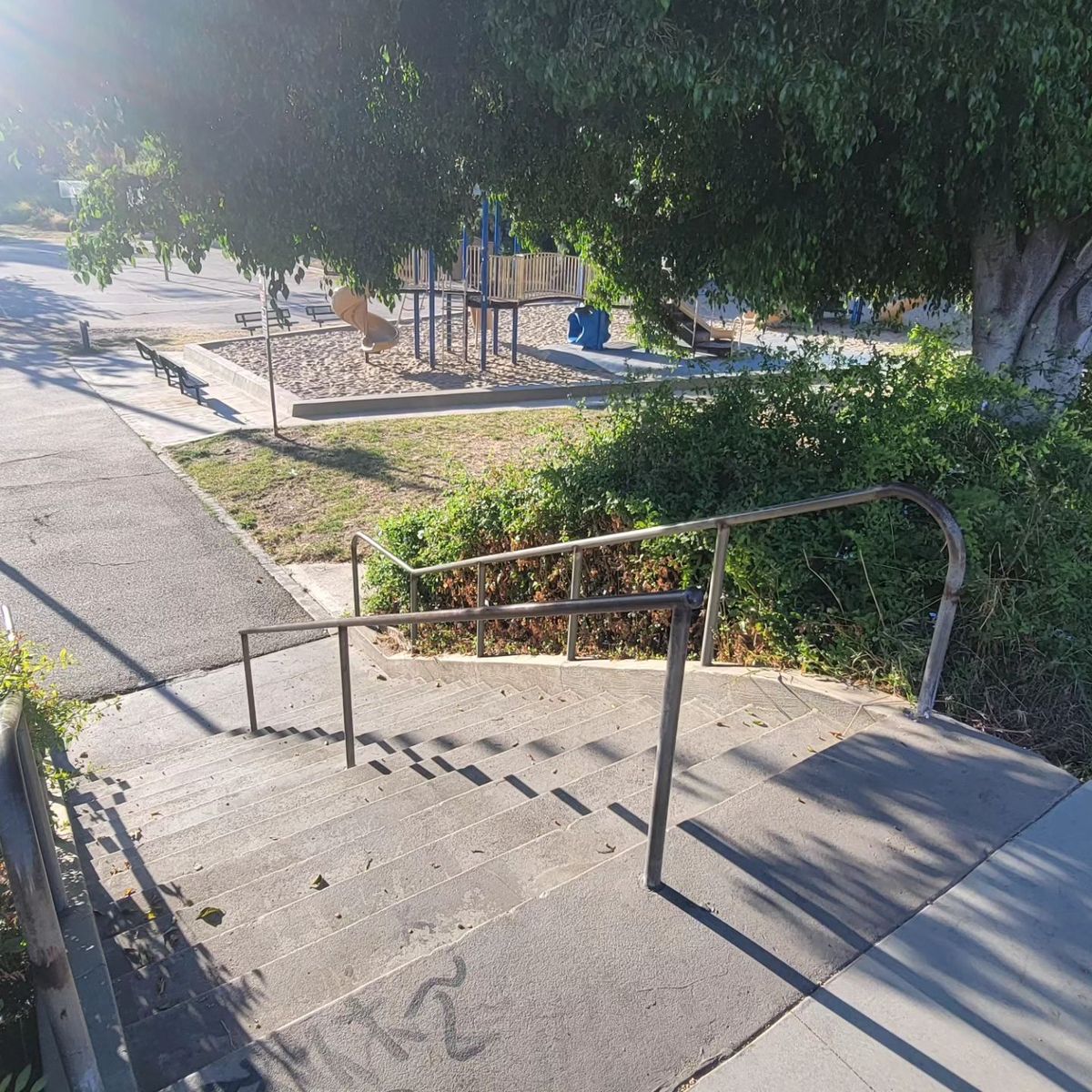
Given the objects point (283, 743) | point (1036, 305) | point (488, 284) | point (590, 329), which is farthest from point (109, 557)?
point (590, 329)

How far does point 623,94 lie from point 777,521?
2592 millimetres

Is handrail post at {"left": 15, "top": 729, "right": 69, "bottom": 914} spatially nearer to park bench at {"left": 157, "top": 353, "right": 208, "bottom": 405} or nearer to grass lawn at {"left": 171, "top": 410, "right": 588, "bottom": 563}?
grass lawn at {"left": 171, "top": 410, "right": 588, "bottom": 563}

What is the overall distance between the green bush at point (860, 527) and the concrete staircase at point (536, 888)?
1.31ft

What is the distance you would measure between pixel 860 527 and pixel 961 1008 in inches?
102

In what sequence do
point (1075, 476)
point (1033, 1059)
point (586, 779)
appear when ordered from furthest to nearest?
point (1075, 476) < point (586, 779) < point (1033, 1059)

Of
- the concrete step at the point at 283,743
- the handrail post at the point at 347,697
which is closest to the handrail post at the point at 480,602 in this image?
the concrete step at the point at 283,743

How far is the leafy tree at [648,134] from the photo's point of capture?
14.3ft

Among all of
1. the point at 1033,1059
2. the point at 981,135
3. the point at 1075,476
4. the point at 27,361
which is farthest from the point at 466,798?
the point at 27,361

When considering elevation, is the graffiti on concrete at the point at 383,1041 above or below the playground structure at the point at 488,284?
below

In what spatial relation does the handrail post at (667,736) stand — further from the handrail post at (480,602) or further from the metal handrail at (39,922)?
the handrail post at (480,602)

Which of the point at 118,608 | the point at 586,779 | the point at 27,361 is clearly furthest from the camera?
the point at 27,361

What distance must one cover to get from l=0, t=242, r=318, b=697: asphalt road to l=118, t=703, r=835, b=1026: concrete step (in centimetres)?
439

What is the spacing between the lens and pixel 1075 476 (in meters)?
4.32

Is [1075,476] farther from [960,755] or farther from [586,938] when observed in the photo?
[586,938]
